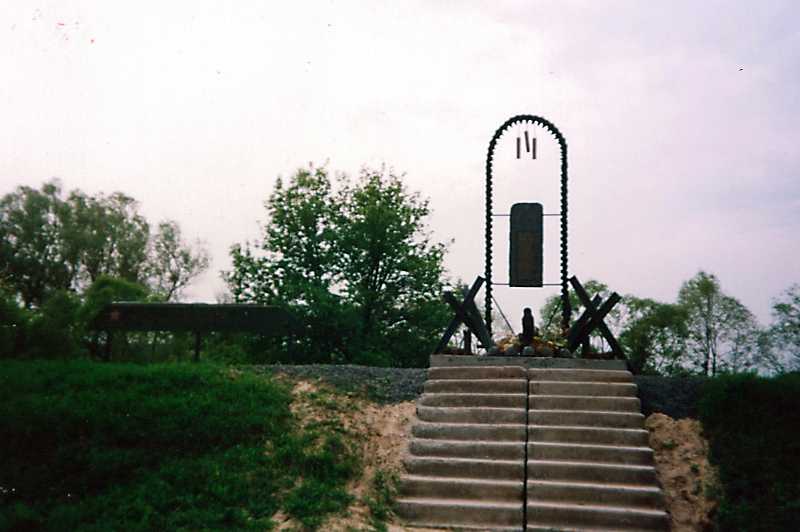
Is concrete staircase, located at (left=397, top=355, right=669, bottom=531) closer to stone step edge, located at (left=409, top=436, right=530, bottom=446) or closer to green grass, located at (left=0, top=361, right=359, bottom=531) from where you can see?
stone step edge, located at (left=409, top=436, right=530, bottom=446)

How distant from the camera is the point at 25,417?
388 inches

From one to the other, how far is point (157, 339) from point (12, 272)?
9404mm

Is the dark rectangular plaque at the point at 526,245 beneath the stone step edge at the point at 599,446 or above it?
above

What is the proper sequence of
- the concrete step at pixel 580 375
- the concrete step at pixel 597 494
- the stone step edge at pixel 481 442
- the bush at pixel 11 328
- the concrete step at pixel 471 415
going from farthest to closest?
the bush at pixel 11 328 → the concrete step at pixel 580 375 → the concrete step at pixel 471 415 → the stone step edge at pixel 481 442 → the concrete step at pixel 597 494

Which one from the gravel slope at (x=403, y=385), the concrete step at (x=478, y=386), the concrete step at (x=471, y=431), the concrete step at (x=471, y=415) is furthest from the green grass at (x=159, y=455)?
the concrete step at (x=478, y=386)

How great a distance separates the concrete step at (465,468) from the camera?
30.2ft

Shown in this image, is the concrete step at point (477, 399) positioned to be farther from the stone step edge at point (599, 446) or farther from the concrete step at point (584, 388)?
the stone step edge at point (599, 446)

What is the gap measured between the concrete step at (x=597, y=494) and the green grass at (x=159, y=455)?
2.36 meters

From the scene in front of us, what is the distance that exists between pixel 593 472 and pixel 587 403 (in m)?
1.45

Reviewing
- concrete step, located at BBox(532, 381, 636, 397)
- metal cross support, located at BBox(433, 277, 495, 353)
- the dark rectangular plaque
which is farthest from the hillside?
the dark rectangular plaque

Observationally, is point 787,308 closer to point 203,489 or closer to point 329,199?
point 329,199

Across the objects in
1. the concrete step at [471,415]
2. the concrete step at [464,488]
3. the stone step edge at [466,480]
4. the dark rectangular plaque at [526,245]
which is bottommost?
the concrete step at [464,488]

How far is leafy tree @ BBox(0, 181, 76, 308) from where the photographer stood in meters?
33.1

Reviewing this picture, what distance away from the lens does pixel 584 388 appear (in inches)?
421
